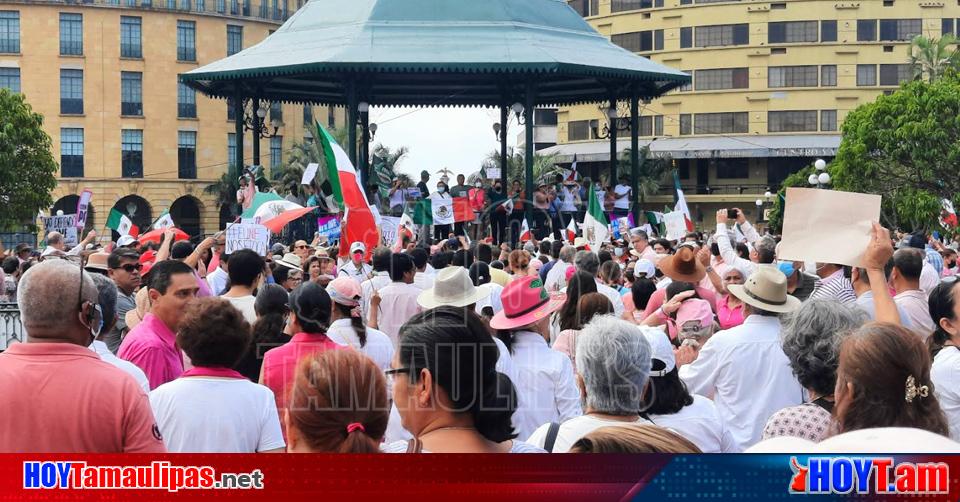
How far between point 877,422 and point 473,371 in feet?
4.09

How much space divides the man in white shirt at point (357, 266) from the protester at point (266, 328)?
4.36m

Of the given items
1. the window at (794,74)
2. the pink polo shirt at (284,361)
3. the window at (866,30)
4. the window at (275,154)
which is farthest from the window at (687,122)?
the pink polo shirt at (284,361)

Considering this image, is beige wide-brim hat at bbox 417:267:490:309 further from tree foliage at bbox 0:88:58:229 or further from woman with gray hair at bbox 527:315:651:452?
tree foliage at bbox 0:88:58:229

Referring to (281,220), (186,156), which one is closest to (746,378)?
(281,220)

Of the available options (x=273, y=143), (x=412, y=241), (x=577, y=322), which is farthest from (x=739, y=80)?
(x=577, y=322)

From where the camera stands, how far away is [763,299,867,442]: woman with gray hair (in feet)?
14.0

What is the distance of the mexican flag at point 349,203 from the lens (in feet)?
35.0

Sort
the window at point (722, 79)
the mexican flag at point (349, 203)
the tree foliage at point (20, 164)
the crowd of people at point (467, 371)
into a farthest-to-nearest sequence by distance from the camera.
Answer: the window at point (722, 79) → the tree foliage at point (20, 164) → the mexican flag at point (349, 203) → the crowd of people at point (467, 371)

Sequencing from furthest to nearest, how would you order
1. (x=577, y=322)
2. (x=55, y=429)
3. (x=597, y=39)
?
(x=597, y=39) → (x=577, y=322) → (x=55, y=429)

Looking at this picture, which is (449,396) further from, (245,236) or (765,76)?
(765,76)

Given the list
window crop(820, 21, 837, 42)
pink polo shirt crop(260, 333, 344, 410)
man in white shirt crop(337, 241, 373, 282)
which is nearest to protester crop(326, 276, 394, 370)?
pink polo shirt crop(260, 333, 344, 410)

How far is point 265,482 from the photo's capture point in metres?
2.99

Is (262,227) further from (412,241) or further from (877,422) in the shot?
(877,422)

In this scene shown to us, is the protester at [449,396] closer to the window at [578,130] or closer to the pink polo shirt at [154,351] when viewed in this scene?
the pink polo shirt at [154,351]
